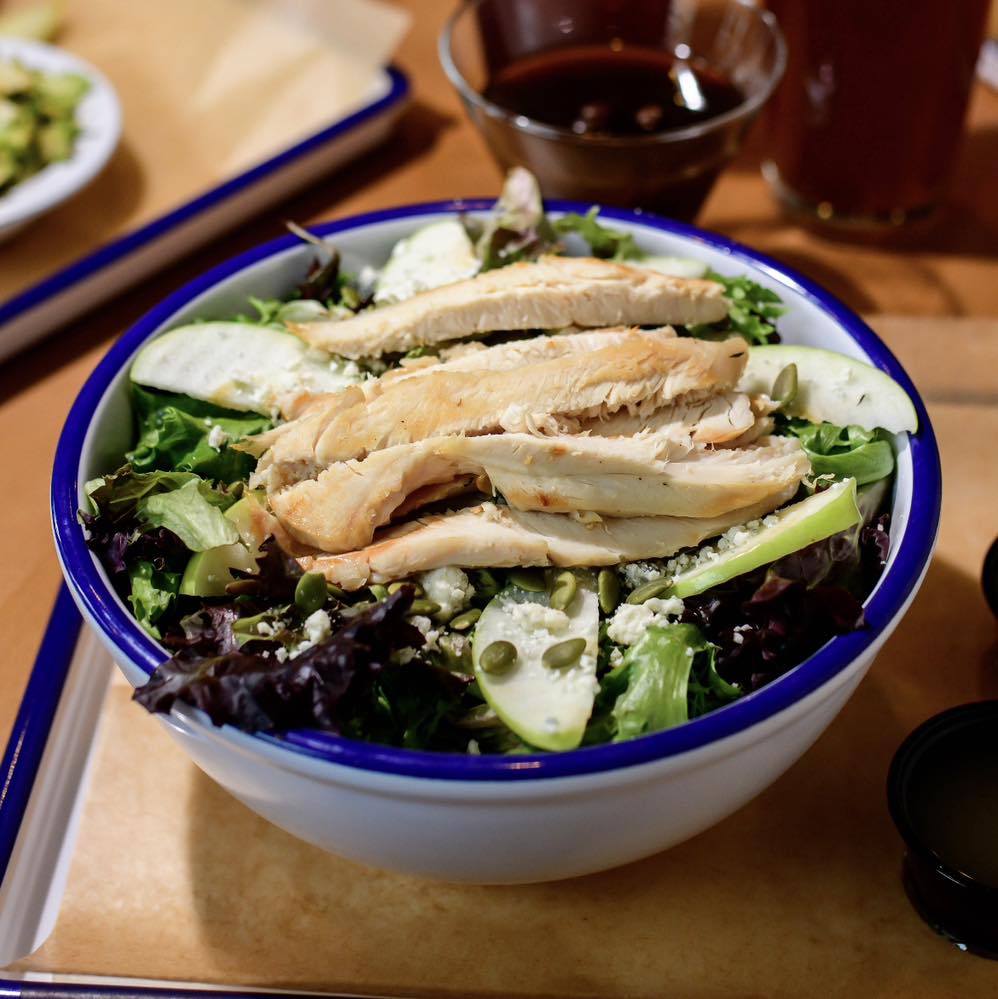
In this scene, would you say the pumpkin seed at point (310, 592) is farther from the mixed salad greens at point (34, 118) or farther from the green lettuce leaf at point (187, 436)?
the mixed salad greens at point (34, 118)

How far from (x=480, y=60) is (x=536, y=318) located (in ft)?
5.98

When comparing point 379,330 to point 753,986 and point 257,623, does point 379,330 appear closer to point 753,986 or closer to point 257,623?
point 257,623

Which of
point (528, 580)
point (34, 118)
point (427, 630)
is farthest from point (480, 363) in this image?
point (34, 118)

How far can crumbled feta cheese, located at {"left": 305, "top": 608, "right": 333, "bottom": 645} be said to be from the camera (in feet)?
5.83

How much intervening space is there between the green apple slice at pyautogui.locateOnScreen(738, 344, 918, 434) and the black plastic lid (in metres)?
0.56

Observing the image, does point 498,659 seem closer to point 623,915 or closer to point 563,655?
point 563,655

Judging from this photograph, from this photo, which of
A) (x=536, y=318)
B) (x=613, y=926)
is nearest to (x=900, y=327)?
(x=536, y=318)

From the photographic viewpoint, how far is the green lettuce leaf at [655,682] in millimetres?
1741

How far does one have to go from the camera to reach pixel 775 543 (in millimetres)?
1887

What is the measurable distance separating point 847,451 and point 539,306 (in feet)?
2.14

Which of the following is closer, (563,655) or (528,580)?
(563,655)

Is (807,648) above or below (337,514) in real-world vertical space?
below

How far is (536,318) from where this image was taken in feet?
7.38

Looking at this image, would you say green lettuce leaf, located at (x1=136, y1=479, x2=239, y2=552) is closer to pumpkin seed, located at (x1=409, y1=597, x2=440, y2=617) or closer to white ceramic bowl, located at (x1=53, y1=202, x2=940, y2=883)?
white ceramic bowl, located at (x1=53, y1=202, x2=940, y2=883)
